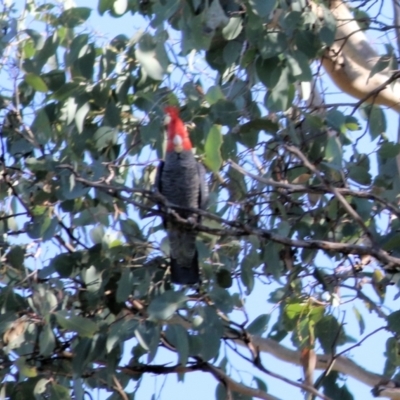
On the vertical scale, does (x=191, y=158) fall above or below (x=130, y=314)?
above

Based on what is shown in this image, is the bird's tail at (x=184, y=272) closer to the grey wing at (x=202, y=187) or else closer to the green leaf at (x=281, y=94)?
the grey wing at (x=202, y=187)

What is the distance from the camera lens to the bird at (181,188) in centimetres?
279

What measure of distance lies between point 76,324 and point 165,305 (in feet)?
0.85

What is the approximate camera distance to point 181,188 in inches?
124

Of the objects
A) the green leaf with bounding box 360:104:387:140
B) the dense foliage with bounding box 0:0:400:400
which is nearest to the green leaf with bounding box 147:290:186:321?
the dense foliage with bounding box 0:0:400:400

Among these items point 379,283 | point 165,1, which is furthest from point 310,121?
point 379,283

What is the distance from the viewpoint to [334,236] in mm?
2875

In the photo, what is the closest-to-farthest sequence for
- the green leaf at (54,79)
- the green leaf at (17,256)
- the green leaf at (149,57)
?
the green leaf at (149,57) → the green leaf at (54,79) → the green leaf at (17,256)

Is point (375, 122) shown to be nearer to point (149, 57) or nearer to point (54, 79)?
point (149, 57)

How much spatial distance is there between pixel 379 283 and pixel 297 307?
1.04 feet

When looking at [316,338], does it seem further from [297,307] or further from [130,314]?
[130,314]

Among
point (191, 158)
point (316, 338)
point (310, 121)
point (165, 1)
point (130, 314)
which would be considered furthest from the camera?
point (191, 158)

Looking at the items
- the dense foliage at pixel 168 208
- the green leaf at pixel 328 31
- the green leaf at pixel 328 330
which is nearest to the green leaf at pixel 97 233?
the dense foliage at pixel 168 208

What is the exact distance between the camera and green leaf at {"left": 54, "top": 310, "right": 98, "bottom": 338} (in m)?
2.34
